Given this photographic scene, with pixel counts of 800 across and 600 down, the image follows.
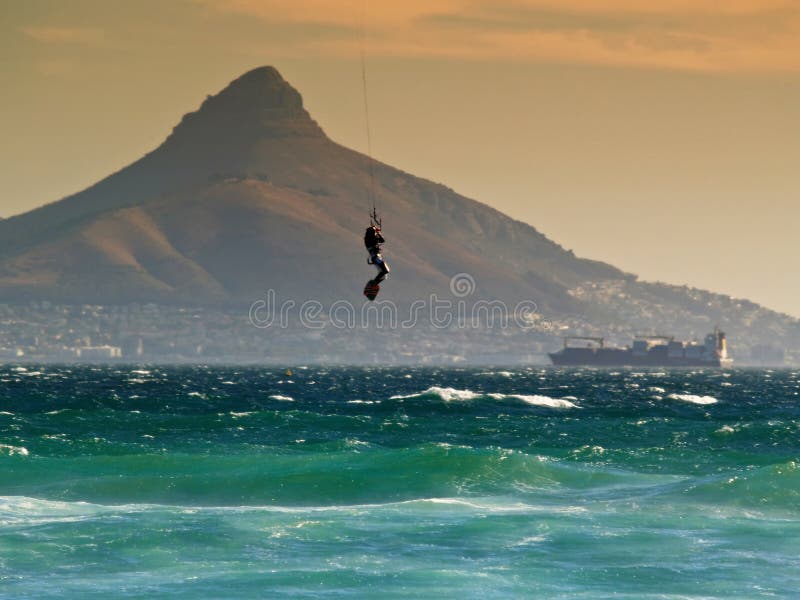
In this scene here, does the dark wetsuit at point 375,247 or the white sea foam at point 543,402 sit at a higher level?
the dark wetsuit at point 375,247

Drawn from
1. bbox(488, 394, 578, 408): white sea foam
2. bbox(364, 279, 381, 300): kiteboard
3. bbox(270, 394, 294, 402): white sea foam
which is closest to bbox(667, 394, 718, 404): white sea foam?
bbox(488, 394, 578, 408): white sea foam

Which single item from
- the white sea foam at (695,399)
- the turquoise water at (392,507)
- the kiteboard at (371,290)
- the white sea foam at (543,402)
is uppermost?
the kiteboard at (371,290)

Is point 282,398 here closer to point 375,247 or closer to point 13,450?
point 13,450

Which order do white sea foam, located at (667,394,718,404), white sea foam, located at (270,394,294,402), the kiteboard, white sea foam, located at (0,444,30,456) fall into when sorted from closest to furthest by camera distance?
the kiteboard, white sea foam, located at (0,444,30,456), white sea foam, located at (270,394,294,402), white sea foam, located at (667,394,718,404)

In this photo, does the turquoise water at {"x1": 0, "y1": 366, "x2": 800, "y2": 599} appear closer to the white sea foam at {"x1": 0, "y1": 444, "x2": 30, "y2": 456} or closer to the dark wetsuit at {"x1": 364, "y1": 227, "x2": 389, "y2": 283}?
the white sea foam at {"x1": 0, "y1": 444, "x2": 30, "y2": 456}

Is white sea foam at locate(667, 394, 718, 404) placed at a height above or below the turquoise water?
above

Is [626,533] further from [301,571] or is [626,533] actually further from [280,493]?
[280,493]

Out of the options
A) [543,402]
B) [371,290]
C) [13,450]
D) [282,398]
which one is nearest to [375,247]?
[371,290]

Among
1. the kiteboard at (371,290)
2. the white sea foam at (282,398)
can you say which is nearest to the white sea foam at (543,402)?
the white sea foam at (282,398)

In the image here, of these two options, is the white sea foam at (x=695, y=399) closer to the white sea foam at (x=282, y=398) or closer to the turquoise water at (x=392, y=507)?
the white sea foam at (x=282, y=398)

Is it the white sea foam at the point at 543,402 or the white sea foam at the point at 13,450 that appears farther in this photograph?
the white sea foam at the point at 543,402
